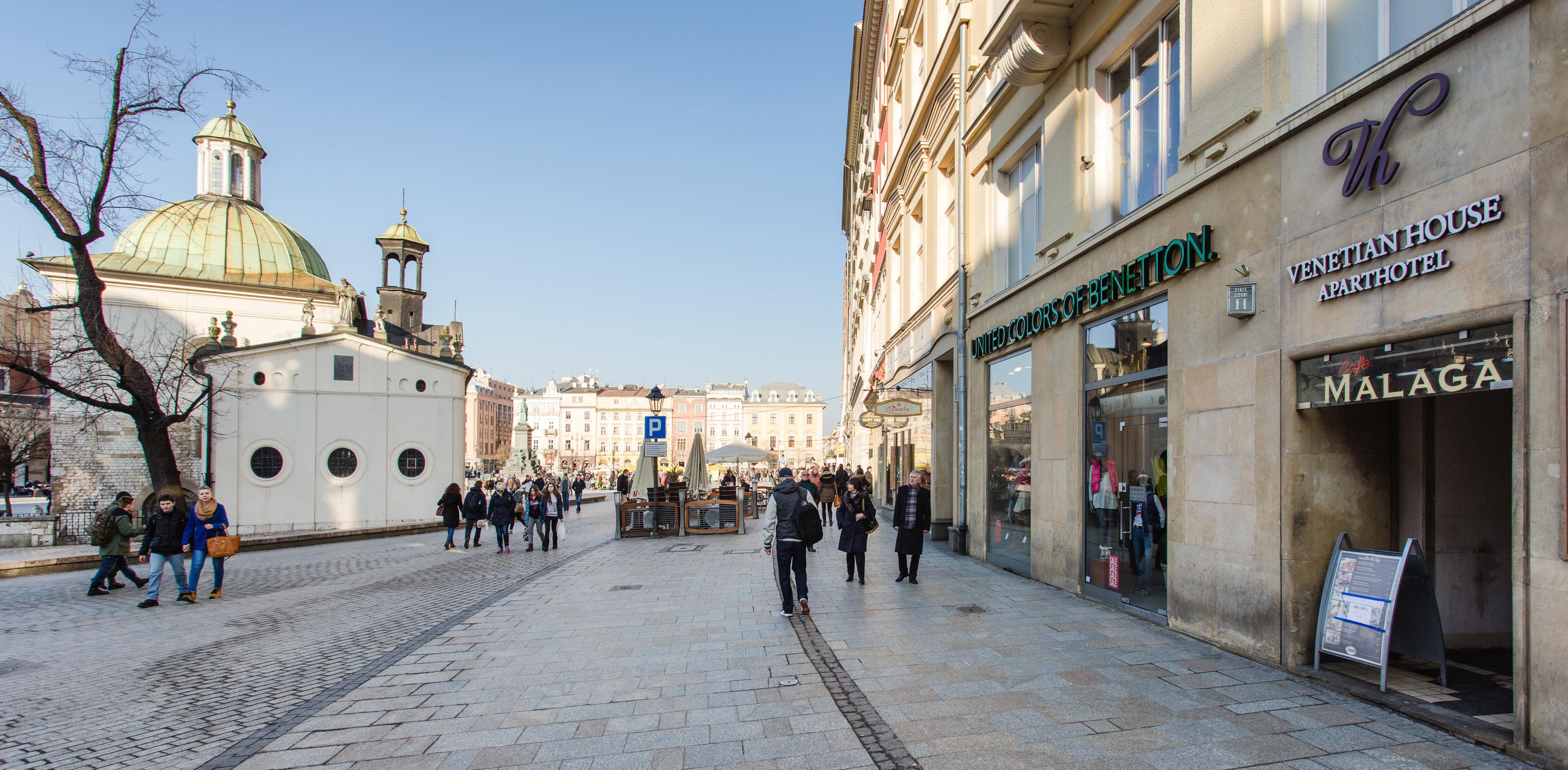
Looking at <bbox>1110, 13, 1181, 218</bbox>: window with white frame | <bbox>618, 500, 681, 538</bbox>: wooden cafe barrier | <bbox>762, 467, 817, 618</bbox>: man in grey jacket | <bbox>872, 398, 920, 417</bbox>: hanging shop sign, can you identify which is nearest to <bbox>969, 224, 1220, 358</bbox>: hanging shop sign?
<bbox>1110, 13, 1181, 218</bbox>: window with white frame

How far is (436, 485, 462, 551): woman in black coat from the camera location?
1802 cm

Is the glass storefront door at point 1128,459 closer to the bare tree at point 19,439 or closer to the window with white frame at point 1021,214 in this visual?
the window with white frame at point 1021,214

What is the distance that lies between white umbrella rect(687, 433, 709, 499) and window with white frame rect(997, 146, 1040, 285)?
434 inches

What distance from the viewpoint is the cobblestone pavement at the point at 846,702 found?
446 centimetres

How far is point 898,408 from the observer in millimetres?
15281

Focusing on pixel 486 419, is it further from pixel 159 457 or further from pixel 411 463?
pixel 159 457

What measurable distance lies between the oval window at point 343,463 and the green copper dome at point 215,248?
11.8m

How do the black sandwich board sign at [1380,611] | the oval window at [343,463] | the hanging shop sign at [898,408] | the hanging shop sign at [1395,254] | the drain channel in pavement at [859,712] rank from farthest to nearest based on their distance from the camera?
the oval window at [343,463] < the hanging shop sign at [898,408] < the black sandwich board sign at [1380,611] < the hanging shop sign at [1395,254] < the drain channel in pavement at [859,712]

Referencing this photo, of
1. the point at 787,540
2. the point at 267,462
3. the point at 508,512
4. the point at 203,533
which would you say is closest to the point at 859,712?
the point at 787,540

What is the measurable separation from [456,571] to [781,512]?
779cm

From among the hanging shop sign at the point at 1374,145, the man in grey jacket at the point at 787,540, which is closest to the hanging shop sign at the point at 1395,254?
the hanging shop sign at the point at 1374,145

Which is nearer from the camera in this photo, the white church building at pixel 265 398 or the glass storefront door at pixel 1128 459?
the glass storefront door at pixel 1128 459

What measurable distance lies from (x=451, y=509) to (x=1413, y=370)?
710 inches

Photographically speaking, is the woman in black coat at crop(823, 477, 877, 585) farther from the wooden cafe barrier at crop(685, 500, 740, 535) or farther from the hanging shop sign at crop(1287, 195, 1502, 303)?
the wooden cafe barrier at crop(685, 500, 740, 535)
